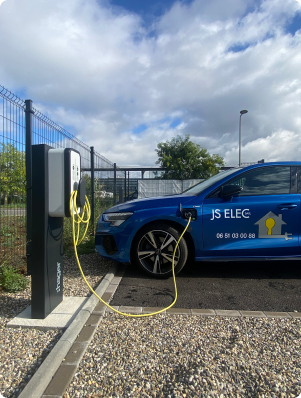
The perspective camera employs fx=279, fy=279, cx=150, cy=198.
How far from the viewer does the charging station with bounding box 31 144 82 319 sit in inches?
102

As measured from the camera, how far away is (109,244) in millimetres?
3973

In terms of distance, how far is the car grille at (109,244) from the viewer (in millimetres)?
3949

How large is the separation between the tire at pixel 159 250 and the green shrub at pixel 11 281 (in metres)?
1.45

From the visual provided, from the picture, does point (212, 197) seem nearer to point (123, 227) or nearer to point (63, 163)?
point (123, 227)

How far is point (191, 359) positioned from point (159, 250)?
5.93 ft

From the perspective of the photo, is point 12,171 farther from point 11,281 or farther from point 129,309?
point 129,309

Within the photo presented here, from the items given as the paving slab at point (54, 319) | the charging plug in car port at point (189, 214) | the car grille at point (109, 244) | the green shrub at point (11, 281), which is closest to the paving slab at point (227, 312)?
the charging plug in car port at point (189, 214)

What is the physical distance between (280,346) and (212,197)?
206 cm

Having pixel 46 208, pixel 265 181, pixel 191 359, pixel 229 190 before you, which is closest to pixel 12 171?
pixel 46 208

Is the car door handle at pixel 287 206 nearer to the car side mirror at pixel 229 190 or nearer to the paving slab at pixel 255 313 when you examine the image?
the car side mirror at pixel 229 190

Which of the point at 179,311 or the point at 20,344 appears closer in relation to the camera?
the point at 20,344

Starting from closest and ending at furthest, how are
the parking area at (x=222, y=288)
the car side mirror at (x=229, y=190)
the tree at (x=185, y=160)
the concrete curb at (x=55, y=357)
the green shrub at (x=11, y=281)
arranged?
the concrete curb at (x=55, y=357) < the parking area at (x=222, y=288) < the green shrub at (x=11, y=281) < the car side mirror at (x=229, y=190) < the tree at (x=185, y=160)

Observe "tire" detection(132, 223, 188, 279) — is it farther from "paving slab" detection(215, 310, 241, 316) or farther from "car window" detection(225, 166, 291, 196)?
"car window" detection(225, 166, 291, 196)

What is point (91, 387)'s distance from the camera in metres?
1.75
